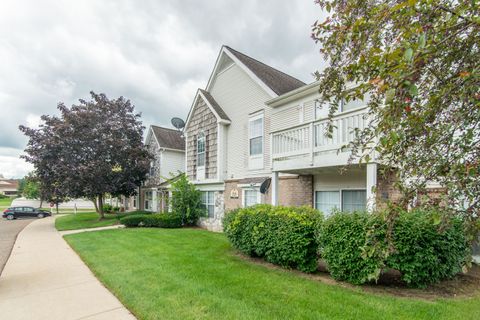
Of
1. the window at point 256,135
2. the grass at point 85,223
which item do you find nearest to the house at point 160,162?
the grass at point 85,223

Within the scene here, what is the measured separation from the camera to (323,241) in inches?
237

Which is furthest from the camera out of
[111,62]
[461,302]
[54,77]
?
[54,77]

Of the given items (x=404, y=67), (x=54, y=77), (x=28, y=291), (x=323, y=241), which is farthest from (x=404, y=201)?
(x=54, y=77)

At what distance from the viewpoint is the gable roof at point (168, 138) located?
22.8 metres

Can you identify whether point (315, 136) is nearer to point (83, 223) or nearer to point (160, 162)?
point (160, 162)

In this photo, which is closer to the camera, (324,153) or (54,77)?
(324,153)

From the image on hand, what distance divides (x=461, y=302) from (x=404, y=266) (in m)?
0.97

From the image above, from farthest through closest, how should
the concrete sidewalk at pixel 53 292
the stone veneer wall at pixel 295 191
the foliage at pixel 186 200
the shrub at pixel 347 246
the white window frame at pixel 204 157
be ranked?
the foliage at pixel 186 200 < the white window frame at pixel 204 157 < the stone veneer wall at pixel 295 191 < the shrub at pixel 347 246 < the concrete sidewalk at pixel 53 292

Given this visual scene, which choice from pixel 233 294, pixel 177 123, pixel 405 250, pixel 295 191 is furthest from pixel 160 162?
pixel 405 250

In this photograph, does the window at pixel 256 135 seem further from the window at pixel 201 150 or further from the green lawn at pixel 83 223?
the green lawn at pixel 83 223

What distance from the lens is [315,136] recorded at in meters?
8.00

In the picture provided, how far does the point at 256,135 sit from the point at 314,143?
469cm

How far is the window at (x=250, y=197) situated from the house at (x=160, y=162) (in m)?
10.1

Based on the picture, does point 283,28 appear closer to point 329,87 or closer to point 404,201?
point 329,87
